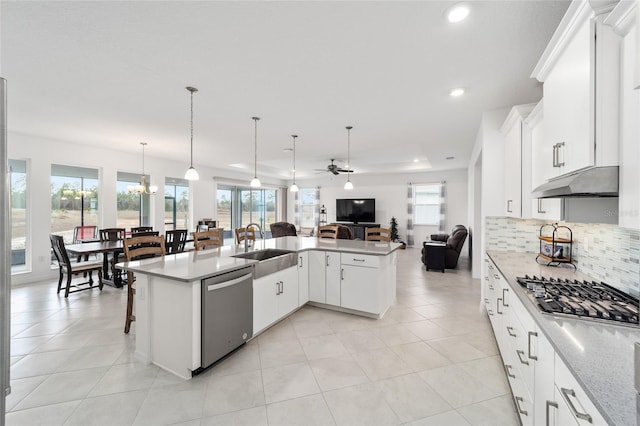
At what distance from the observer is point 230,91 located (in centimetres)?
293

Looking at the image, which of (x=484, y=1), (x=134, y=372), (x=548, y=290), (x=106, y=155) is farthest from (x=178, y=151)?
(x=548, y=290)

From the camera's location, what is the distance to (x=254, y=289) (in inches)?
104

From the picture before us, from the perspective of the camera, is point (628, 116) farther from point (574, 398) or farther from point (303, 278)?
point (303, 278)

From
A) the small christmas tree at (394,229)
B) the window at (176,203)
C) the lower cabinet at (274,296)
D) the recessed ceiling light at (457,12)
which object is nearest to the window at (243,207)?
the window at (176,203)

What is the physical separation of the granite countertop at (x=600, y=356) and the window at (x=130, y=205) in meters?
7.41

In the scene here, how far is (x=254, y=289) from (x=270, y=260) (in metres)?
0.35

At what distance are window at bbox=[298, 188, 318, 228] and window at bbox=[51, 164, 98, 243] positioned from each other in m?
6.80

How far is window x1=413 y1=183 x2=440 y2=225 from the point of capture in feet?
29.2

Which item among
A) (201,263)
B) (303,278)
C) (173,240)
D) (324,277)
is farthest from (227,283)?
(173,240)

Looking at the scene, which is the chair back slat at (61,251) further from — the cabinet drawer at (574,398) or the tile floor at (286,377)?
the cabinet drawer at (574,398)

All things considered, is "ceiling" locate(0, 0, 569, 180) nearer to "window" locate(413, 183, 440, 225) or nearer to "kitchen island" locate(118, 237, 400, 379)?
"kitchen island" locate(118, 237, 400, 379)

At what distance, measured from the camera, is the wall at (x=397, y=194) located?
854cm

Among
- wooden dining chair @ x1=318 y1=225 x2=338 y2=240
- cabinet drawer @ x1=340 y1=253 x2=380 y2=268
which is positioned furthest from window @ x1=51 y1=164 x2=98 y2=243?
cabinet drawer @ x1=340 y1=253 x2=380 y2=268

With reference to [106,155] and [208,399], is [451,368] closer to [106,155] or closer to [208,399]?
[208,399]
